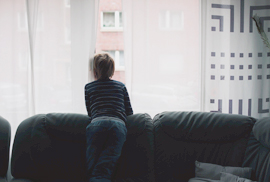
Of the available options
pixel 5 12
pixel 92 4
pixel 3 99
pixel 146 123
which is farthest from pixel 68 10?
pixel 146 123

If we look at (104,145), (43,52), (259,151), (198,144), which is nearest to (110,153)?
(104,145)

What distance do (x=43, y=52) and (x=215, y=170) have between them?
1.67 metres

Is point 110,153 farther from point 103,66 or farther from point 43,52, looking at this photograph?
point 43,52

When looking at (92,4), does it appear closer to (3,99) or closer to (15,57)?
(15,57)

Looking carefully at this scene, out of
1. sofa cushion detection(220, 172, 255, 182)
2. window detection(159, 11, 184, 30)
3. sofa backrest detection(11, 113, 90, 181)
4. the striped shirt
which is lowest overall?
sofa cushion detection(220, 172, 255, 182)

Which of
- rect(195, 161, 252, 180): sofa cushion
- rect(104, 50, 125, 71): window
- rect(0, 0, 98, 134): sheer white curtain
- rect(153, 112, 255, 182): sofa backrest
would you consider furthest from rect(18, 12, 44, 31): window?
rect(195, 161, 252, 180): sofa cushion

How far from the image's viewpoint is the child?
5.14 feet

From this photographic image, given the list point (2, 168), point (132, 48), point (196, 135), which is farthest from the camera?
point (132, 48)

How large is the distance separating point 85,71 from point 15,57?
620 mm

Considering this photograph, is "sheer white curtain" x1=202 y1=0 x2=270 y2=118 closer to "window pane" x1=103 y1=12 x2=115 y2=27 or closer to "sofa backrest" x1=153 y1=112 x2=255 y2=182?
"sofa backrest" x1=153 y1=112 x2=255 y2=182

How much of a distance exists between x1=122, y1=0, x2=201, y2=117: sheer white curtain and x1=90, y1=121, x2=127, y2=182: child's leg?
1.94ft

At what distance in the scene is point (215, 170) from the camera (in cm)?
156

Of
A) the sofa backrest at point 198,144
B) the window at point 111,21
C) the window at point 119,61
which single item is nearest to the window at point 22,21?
the window at point 111,21

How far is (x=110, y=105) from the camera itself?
1708 millimetres
